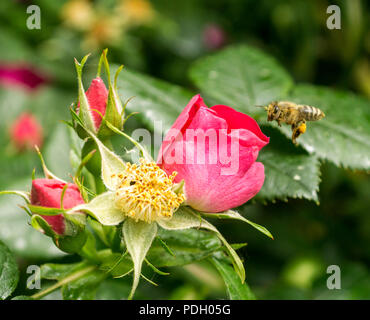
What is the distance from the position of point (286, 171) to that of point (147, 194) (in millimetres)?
413

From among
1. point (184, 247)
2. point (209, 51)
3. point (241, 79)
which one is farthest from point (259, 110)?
point (209, 51)

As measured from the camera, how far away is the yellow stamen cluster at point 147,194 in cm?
89

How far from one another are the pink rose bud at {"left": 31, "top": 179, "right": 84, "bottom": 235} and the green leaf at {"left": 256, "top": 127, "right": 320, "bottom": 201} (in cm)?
48

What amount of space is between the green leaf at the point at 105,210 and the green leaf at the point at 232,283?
0.25 metres

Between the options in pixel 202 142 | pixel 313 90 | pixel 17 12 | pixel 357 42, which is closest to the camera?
pixel 202 142

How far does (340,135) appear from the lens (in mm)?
1231

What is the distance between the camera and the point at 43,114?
2.25 m

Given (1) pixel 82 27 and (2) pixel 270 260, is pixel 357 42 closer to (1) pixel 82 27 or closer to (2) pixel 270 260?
(2) pixel 270 260

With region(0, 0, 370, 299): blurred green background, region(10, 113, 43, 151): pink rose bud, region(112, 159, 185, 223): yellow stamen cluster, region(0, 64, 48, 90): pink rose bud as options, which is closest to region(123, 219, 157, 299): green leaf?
region(112, 159, 185, 223): yellow stamen cluster

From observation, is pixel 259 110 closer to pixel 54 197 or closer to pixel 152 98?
pixel 152 98

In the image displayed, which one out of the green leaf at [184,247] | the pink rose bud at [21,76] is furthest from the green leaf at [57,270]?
the pink rose bud at [21,76]

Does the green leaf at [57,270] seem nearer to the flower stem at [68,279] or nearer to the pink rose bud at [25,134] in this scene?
the flower stem at [68,279]
